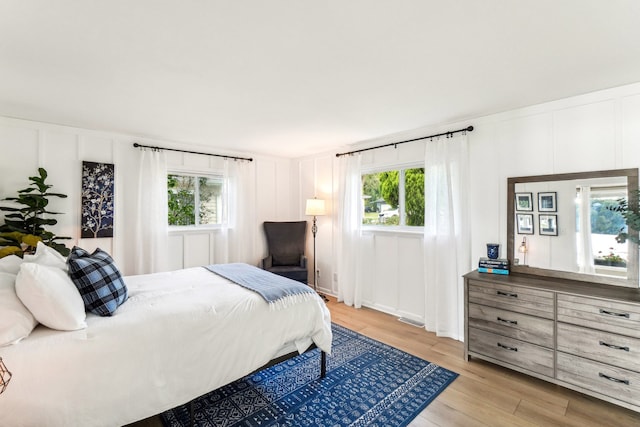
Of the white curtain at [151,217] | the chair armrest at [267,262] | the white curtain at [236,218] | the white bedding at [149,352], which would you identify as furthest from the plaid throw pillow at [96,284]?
the chair armrest at [267,262]

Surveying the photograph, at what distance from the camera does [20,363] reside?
1353 mm

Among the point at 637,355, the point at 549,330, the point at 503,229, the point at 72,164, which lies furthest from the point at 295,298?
the point at 72,164

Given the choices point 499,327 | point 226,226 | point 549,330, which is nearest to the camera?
point 549,330

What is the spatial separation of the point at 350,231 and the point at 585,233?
2610 millimetres

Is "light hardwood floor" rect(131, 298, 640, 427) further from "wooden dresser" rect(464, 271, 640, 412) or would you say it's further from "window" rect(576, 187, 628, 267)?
"window" rect(576, 187, 628, 267)

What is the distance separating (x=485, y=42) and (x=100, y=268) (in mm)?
2874

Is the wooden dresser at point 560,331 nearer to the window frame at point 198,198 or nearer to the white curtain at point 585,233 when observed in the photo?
the white curtain at point 585,233

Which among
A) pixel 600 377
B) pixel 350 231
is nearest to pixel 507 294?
pixel 600 377

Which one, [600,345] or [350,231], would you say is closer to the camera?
[600,345]

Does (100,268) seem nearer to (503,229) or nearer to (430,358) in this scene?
(430,358)

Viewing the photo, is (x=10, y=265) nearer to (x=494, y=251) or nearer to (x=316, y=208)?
(x=316, y=208)

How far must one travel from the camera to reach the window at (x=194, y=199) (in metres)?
4.26

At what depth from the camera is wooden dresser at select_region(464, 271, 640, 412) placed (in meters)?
2.04

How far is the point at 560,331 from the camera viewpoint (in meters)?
2.27
